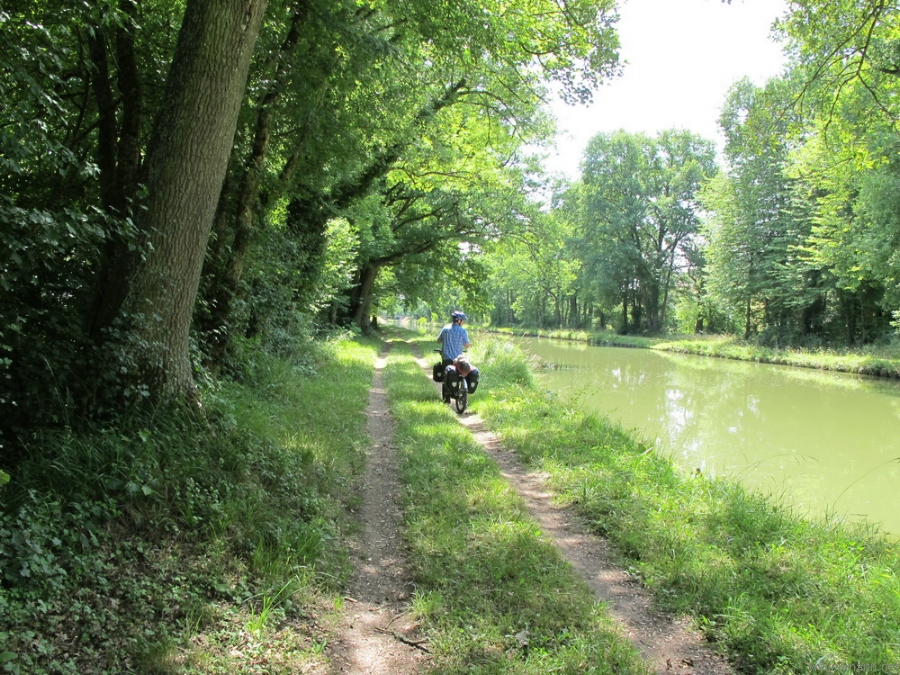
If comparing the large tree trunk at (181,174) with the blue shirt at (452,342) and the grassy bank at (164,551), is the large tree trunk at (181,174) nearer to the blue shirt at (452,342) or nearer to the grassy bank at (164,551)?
the grassy bank at (164,551)

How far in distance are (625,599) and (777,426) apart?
32.1 ft

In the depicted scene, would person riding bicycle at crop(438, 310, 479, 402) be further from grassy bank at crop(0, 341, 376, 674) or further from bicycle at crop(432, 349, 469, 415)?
grassy bank at crop(0, 341, 376, 674)

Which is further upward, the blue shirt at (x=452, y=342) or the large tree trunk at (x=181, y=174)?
Result: the large tree trunk at (x=181, y=174)

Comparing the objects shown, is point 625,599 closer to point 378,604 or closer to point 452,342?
point 378,604

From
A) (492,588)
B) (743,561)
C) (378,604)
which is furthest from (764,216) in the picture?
(378,604)

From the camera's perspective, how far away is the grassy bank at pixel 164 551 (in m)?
2.34

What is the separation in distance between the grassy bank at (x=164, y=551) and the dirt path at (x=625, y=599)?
1.84 m

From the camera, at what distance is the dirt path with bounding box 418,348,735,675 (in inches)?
115

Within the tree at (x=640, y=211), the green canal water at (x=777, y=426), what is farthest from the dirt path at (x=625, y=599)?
the tree at (x=640, y=211)

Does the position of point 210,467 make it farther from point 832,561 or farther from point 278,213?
point 278,213

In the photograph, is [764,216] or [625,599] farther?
[764,216]

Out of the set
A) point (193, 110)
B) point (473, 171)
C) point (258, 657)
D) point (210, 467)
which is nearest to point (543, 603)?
point (258, 657)

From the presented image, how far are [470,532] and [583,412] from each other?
212 inches

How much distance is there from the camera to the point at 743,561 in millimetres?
3975
